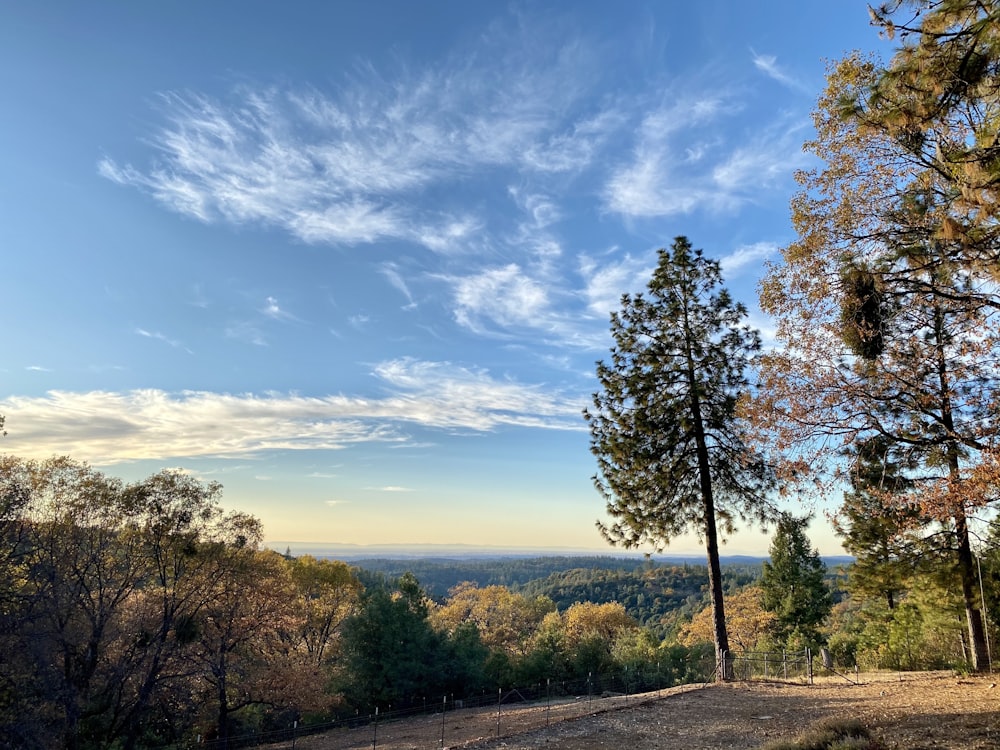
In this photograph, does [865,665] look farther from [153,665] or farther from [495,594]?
[495,594]

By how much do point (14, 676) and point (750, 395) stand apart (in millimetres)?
20704

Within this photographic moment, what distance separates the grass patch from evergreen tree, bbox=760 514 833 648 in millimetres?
37370

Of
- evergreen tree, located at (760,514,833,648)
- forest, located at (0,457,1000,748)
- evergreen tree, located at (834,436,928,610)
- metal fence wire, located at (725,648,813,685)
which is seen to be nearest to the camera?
evergreen tree, located at (834,436,928,610)

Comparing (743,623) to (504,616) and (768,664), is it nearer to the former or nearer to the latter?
(504,616)

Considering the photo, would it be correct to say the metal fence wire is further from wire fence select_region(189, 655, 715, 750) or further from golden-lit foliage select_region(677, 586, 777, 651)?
golden-lit foliage select_region(677, 586, 777, 651)

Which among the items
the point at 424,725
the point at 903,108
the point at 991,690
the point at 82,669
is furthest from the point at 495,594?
the point at 903,108

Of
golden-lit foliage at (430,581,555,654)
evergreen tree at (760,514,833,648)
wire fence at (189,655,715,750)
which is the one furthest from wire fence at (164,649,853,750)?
golden-lit foliage at (430,581,555,654)

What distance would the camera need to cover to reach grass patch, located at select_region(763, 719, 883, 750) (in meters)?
6.56

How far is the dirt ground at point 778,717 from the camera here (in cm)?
767

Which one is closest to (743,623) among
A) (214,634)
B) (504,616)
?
(504,616)

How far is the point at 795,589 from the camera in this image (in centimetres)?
4125

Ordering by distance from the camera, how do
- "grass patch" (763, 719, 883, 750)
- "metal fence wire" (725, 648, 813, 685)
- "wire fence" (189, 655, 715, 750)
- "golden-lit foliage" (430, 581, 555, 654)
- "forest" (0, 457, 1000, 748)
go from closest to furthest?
"grass patch" (763, 719, 883, 750)
"wire fence" (189, 655, 715, 750)
"forest" (0, 457, 1000, 748)
"metal fence wire" (725, 648, 813, 685)
"golden-lit foliage" (430, 581, 555, 654)

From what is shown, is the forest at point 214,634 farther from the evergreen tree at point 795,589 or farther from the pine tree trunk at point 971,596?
the evergreen tree at point 795,589

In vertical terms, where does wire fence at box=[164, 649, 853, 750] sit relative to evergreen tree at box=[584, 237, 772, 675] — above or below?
below
